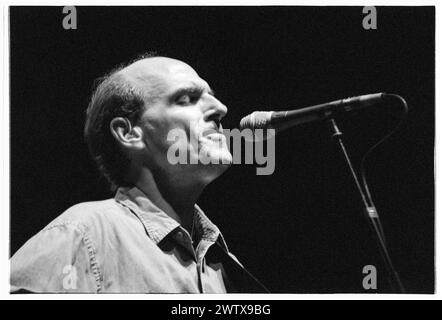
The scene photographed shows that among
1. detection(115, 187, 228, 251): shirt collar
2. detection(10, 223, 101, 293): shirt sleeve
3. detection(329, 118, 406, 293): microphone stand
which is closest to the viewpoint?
detection(329, 118, 406, 293): microphone stand

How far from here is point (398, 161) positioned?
2.53 metres

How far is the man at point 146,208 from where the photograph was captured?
2158 millimetres

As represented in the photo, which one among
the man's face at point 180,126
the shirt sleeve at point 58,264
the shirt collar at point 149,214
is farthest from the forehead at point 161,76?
the shirt sleeve at point 58,264

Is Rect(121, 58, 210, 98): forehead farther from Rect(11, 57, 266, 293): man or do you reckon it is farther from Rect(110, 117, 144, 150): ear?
Rect(110, 117, 144, 150): ear

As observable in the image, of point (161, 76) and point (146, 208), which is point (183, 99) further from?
point (146, 208)

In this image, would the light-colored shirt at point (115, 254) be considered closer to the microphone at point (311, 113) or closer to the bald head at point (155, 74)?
the bald head at point (155, 74)

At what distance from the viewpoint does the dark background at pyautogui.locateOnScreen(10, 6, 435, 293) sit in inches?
95.7

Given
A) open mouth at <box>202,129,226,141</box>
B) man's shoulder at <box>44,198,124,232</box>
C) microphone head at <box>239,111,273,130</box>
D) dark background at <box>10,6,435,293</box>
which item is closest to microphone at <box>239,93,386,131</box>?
microphone head at <box>239,111,273,130</box>

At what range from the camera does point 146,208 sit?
230 cm

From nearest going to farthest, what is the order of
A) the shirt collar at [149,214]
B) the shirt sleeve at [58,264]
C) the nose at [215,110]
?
the shirt sleeve at [58,264]
the shirt collar at [149,214]
the nose at [215,110]

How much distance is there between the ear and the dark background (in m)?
0.16

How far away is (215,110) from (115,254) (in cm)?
67

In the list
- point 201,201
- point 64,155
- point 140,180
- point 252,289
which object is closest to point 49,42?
point 64,155

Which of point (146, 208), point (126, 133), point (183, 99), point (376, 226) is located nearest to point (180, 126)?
point (183, 99)
